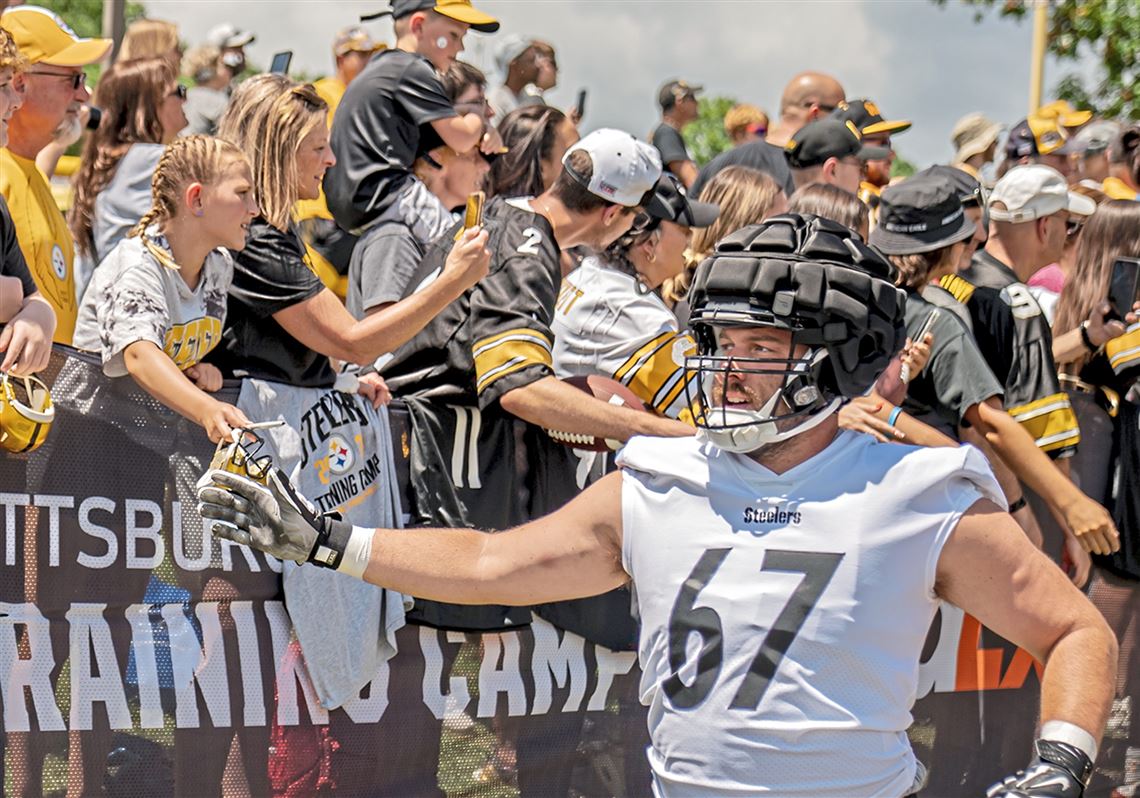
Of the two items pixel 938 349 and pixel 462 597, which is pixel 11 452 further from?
pixel 938 349

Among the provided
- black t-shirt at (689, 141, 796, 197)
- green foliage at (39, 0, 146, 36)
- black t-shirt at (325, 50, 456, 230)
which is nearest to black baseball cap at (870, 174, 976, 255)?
black t-shirt at (325, 50, 456, 230)

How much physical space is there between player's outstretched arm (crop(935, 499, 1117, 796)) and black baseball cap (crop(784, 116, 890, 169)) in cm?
463

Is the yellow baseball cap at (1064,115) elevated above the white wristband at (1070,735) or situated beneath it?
elevated above

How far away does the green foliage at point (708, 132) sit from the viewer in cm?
3347

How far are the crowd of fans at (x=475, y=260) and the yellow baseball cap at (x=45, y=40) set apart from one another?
1 centimetres

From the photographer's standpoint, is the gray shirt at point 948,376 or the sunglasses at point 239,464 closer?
the sunglasses at point 239,464

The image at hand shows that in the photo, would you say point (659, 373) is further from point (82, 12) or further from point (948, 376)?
point (82, 12)

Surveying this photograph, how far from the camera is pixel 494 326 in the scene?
5.30 meters

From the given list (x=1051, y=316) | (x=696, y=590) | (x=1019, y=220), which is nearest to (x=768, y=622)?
(x=696, y=590)

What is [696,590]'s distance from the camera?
3.28 metres

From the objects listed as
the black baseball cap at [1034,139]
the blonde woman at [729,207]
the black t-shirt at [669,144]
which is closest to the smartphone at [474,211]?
the blonde woman at [729,207]

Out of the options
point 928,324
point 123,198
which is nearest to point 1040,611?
point 928,324

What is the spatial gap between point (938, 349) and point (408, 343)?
207 centimetres

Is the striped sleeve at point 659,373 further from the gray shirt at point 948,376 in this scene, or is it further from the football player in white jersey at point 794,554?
the football player in white jersey at point 794,554
